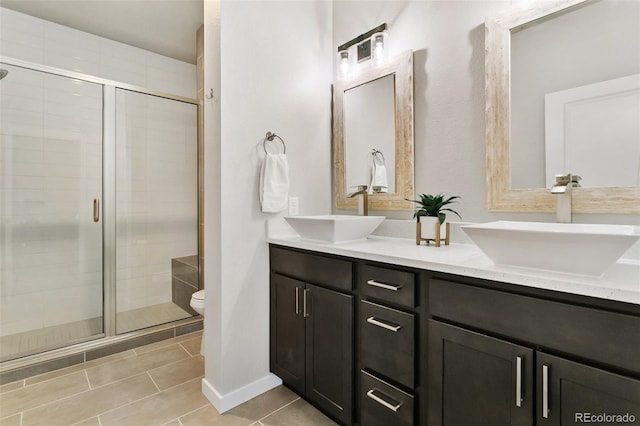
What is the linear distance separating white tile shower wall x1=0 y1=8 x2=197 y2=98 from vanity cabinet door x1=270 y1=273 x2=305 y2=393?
8.75 feet

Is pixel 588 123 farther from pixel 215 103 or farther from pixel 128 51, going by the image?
pixel 128 51

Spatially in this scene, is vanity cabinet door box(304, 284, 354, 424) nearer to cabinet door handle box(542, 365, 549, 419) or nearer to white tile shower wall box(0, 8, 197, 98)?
cabinet door handle box(542, 365, 549, 419)

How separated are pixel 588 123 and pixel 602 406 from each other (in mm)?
1037

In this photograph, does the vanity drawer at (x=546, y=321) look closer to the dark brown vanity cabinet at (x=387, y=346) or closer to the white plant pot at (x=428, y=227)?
the dark brown vanity cabinet at (x=387, y=346)

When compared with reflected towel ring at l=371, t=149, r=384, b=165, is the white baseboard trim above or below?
below

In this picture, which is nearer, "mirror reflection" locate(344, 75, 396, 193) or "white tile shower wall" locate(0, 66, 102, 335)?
"mirror reflection" locate(344, 75, 396, 193)

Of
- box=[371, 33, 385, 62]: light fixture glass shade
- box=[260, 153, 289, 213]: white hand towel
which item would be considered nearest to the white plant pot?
box=[260, 153, 289, 213]: white hand towel

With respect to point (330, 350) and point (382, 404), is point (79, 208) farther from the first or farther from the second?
point (382, 404)

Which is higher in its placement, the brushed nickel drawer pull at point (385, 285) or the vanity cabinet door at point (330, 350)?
the brushed nickel drawer pull at point (385, 285)

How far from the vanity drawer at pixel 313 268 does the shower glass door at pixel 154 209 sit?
156cm

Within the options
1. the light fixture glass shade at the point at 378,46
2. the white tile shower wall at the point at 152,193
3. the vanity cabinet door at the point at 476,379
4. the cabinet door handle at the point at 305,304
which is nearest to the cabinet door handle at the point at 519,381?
the vanity cabinet door at the point at 476,379

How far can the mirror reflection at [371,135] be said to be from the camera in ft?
6.44

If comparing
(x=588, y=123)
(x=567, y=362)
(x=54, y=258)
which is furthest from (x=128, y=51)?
(x=567, y=362)

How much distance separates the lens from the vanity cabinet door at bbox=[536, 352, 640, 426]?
2.57ft
